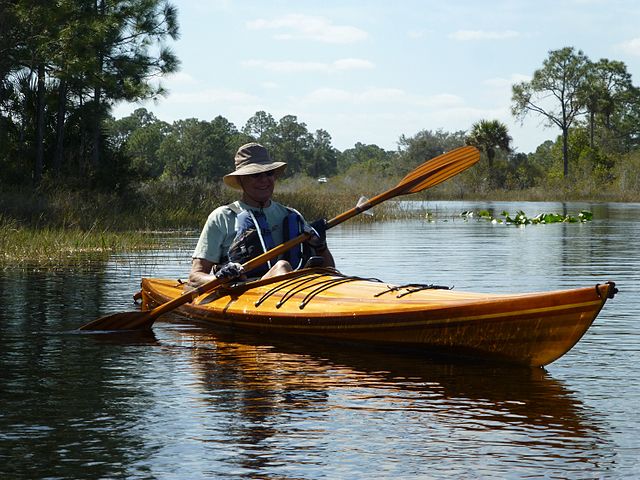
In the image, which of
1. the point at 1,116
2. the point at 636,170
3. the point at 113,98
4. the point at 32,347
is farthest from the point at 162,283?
the point at 636,170

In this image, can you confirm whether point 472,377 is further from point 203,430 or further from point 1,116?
point 1,116

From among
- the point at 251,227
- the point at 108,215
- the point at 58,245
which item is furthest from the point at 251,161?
the point at 108,215

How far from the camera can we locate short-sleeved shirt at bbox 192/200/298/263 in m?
8.17

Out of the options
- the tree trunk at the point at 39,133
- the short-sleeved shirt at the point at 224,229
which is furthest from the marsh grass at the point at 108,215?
the short-sleeved shirt at the point at 224,229

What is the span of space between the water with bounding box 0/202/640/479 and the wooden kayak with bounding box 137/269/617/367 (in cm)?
14

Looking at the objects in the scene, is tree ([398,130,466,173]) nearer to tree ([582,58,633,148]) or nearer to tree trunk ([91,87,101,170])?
tree ([582,58,633,148])

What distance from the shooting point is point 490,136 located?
57.0 metres

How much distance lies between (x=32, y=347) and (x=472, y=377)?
3.25m

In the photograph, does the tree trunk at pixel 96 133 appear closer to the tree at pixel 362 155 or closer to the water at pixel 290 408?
the water at pixel 290 408

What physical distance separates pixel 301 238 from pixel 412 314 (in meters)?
1.40

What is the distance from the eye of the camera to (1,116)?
22547mm

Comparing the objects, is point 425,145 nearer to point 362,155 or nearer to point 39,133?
point 362,155

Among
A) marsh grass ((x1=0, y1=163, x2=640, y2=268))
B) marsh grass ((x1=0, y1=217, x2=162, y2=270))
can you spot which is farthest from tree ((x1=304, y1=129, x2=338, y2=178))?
marsh grass ((x1=0, y1=217, x2=162, y2=270))

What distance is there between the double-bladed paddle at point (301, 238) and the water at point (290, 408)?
16cm
